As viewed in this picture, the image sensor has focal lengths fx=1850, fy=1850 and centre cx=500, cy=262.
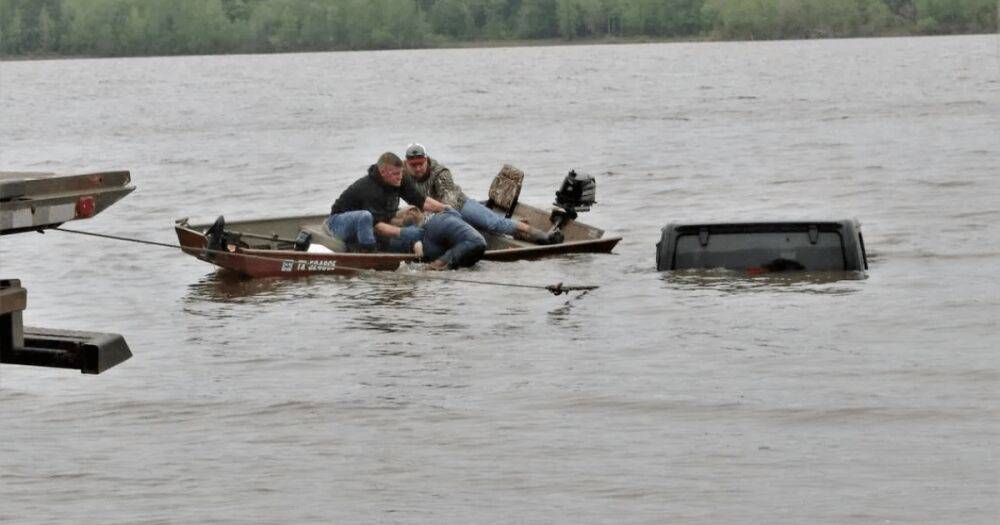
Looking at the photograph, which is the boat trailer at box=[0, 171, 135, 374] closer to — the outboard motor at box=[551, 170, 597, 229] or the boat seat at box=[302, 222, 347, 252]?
the boat seat at box=[302, 222, 347, 252]

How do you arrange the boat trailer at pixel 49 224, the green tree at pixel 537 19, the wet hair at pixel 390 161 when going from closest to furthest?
1. the boat trailer at pixel 49 224
2. the wet hair at pixel 390 161
3. the green tree at pixel 537 19

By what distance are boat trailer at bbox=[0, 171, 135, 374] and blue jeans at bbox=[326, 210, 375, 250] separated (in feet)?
38.3

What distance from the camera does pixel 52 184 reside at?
23.3ft

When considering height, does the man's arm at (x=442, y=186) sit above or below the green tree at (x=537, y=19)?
below

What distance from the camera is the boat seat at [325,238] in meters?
20.0

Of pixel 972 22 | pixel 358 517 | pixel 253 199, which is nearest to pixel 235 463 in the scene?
pixel 358 517

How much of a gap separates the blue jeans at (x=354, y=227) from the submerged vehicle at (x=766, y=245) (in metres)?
3.21

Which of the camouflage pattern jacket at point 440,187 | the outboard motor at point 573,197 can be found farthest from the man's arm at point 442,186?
the outboard motor at point 573,197

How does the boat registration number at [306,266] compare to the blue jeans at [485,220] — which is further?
the blue jeans at [485,220]

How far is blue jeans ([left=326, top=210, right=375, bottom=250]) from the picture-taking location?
1933 centimetres

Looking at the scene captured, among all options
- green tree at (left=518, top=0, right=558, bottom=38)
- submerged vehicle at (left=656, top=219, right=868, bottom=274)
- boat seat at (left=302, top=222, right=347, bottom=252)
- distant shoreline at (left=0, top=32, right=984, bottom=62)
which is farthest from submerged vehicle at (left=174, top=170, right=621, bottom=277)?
green tree at (left=518, top=0, right=558, bottom=38)

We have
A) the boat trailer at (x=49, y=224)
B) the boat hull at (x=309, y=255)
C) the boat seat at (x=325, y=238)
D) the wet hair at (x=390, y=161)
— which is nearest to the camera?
the boat trailer at (x=49, y=224)

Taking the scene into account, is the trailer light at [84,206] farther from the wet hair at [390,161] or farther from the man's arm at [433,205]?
the man's arm at [433,205]

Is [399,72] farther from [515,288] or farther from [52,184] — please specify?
[52,184]
